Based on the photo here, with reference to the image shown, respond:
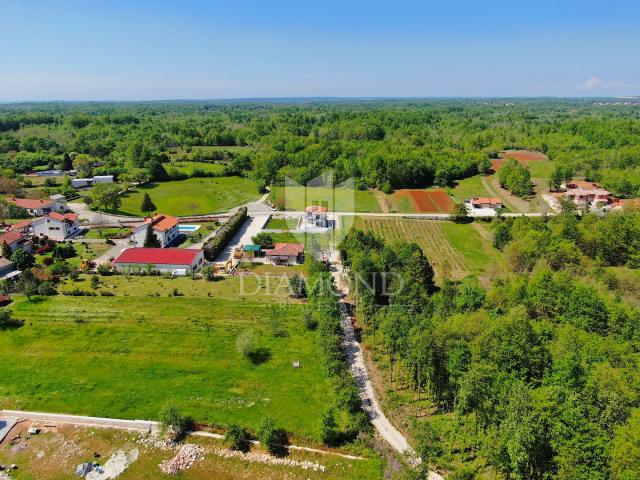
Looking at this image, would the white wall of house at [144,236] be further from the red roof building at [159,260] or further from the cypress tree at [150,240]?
the red roof building at [159,260]

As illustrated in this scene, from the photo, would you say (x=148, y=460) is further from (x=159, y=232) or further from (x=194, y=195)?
(x=194, y=195)

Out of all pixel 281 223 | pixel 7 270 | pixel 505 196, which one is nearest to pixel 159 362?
pixel 7 270

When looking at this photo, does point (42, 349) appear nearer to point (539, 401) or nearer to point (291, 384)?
point (291, 384)

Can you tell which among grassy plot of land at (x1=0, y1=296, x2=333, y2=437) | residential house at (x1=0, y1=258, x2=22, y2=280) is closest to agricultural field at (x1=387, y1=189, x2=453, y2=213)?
grassy plot of land at (x1=0, y1=296, x2=333, y2=437)

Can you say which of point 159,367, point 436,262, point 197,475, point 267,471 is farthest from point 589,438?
point 436,262

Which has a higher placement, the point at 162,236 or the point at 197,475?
the point at 162,236
